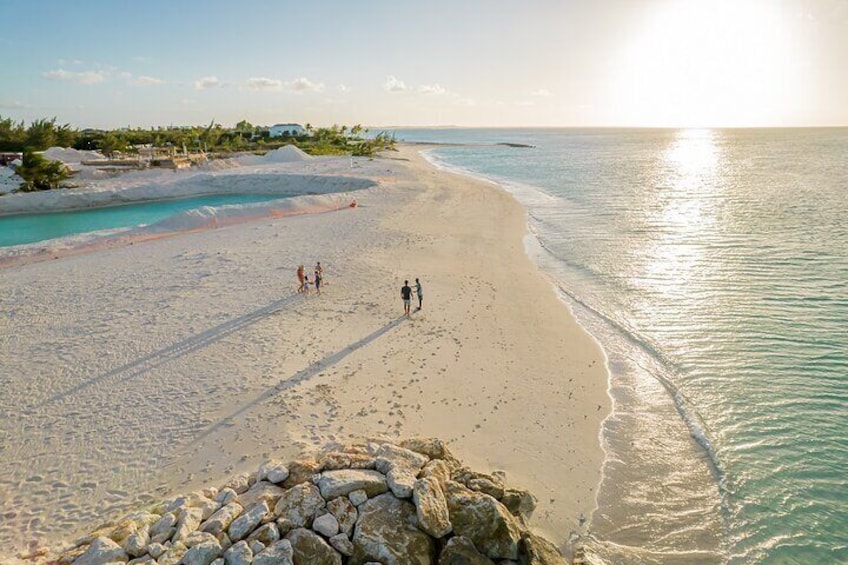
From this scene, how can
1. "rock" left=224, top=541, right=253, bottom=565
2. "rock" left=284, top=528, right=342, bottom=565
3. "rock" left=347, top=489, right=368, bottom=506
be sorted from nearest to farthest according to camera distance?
"rock" left=224, top=541, right=253, bottom=565, "rock" left=284, top=528, right=342, bottom=565, "rock" left=347, top=489, right=368, bottom=506

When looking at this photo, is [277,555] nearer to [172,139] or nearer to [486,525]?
[486,525]

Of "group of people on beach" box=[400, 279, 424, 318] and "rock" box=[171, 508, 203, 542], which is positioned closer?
"rock" box=[171, 508, 203, 542]

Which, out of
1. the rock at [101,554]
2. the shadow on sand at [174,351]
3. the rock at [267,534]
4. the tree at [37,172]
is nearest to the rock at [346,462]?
the rock at [267,534]

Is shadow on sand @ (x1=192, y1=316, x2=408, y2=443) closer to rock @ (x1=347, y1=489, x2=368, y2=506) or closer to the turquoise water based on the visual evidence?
rock @ (x1=347, y1=489, x2=368, y2=506)

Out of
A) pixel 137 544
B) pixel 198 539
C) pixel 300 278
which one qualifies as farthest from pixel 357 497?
pixel 300 278

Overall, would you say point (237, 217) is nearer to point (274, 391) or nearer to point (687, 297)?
point (274, 391)

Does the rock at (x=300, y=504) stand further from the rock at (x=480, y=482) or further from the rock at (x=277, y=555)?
the rock at (x=480, y=482)

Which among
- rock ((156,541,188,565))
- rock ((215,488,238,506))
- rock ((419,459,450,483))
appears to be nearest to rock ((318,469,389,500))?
rock ((419,459,450,483))
